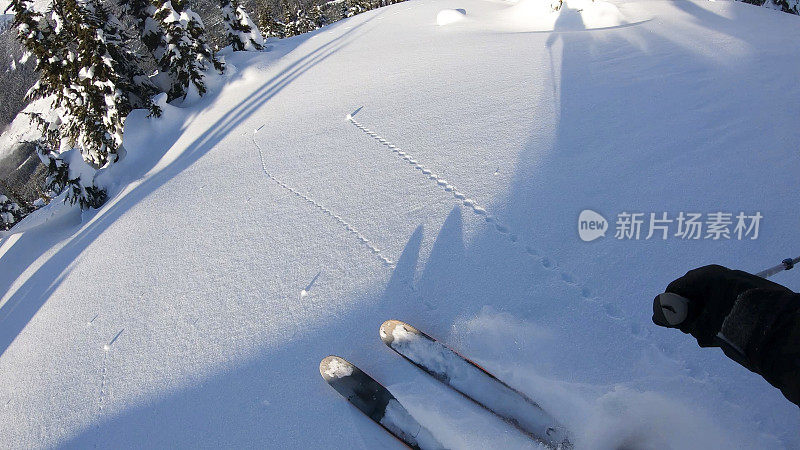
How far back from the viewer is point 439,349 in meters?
3.67

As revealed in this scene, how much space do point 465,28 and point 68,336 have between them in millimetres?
12436

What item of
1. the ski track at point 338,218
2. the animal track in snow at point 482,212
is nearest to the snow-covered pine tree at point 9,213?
the ski track at point 338,218

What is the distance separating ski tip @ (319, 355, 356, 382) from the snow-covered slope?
0.55 feet

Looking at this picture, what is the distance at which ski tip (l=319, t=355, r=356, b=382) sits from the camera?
367cm

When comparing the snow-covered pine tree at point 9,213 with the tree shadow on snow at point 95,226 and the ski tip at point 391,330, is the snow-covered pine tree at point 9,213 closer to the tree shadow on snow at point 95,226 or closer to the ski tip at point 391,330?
the tree shadow on snow at point 95,226

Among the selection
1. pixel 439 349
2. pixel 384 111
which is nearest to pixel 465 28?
pixel 384 111

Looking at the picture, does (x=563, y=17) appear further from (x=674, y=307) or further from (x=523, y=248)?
(x=674, y=307)

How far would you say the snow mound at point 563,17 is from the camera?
962 cm

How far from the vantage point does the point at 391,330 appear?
3.89m

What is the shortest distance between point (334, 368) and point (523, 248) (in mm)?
2346

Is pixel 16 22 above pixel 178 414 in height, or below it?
above

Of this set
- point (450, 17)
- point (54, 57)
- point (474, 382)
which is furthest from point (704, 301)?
point (54, 57)

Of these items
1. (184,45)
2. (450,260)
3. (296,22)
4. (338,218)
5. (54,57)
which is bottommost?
(450,260)

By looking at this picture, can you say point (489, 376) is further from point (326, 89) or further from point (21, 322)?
point (326, 89)
